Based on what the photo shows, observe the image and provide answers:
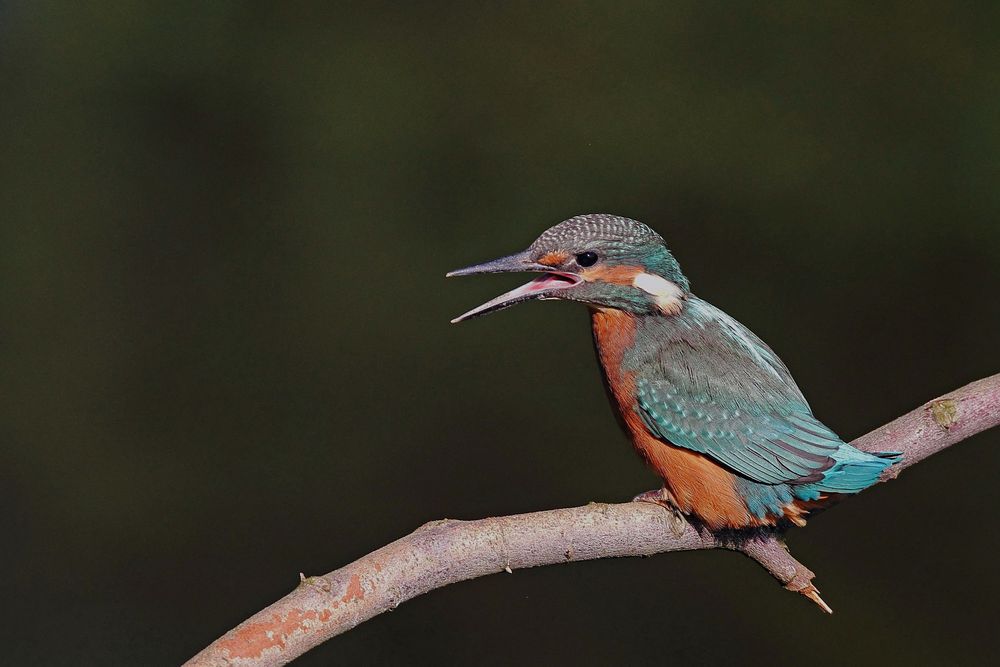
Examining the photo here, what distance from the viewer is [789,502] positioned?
5.48 ft

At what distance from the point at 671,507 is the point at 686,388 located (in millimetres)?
173

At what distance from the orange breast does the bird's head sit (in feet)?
0.17

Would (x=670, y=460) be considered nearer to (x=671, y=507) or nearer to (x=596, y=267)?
(x=671, y=507)

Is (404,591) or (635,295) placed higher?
(635,295)

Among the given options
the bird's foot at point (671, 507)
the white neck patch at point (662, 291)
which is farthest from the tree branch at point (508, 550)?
the white neck patch at point (662, 291)

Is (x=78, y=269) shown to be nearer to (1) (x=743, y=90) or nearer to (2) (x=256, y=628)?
(1) (x=743, y=90)

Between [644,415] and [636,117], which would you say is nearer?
[644,415]

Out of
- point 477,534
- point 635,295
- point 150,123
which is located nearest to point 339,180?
point 150,123

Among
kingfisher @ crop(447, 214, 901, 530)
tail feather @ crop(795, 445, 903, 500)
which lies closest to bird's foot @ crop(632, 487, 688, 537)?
kingfisher @ crop(447, 214, 901, 530)

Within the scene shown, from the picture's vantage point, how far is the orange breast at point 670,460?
1.64m

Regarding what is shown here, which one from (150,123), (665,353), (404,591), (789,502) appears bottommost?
(789,502)

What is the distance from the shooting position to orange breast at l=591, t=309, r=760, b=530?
1.64 m

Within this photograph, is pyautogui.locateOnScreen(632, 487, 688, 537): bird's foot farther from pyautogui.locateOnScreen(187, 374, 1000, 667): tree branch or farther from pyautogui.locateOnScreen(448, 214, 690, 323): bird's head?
pyautogui.locateOnScreen(448, 214, 690, 323): bird's head

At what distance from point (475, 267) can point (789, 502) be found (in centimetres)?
56
